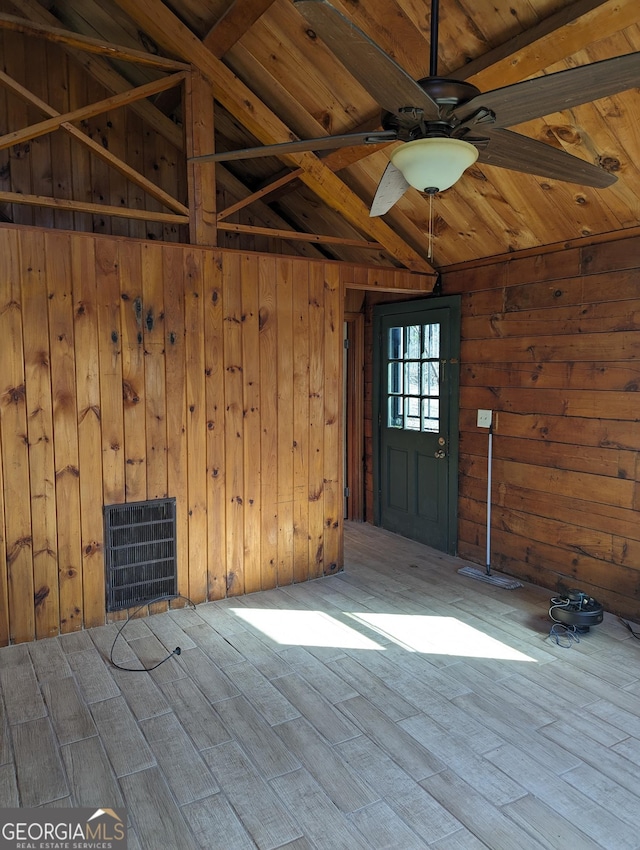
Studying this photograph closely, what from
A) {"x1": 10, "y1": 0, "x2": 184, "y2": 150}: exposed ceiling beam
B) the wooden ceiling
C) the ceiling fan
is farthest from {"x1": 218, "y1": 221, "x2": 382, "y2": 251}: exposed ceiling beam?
the ceiling fan

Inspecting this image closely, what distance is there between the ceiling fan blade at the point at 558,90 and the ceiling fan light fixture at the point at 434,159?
0.10 metres

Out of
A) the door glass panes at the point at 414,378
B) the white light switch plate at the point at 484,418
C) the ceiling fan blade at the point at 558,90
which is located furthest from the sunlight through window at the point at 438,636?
the ceiling fan blade at the point at 558,90

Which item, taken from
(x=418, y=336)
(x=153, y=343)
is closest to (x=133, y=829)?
(x=153, y=343)

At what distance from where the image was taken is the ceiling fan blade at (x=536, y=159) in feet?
6.37

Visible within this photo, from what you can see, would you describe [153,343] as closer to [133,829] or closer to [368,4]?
[368,4]

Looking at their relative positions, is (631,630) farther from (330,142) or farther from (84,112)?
(84,112)

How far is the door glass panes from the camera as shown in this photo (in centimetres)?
513

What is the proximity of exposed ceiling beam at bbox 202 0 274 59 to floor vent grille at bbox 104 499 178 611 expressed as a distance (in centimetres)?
276

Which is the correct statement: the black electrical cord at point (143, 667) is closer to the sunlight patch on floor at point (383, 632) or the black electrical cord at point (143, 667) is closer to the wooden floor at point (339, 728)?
the wooden floor at point (339, 728)

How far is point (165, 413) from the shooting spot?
3.86 meters

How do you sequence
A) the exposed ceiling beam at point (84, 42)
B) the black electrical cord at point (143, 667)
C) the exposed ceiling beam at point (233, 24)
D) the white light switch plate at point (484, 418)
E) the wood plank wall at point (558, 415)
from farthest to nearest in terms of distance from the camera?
the white light switch plate at point (484, 418) → the wood plank wall at point (558, 415) → the exposed ceiling beam at point (84, 42) → the black electrical cord at point (143, 667) → the exposed ceiling beam at point (233, 24)

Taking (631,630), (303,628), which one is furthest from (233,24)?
(631,630)

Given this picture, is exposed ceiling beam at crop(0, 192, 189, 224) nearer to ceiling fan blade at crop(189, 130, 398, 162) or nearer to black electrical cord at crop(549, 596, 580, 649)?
ceiling fan blade at crop(189, 130, 398, 162)

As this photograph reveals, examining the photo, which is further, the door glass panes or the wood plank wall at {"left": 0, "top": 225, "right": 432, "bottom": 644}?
the door glass panes
